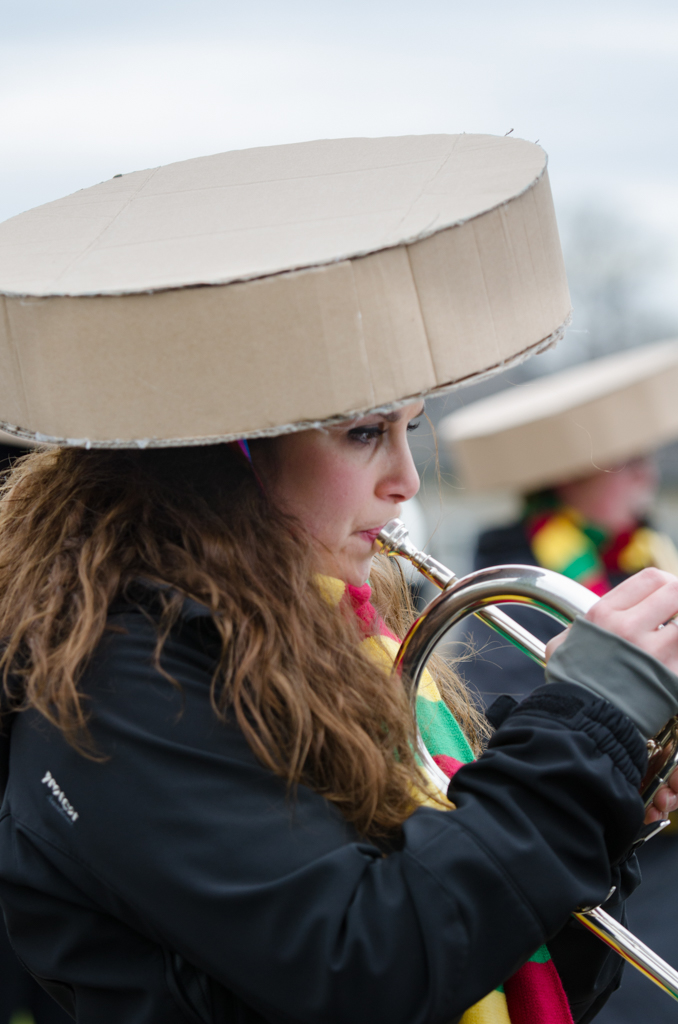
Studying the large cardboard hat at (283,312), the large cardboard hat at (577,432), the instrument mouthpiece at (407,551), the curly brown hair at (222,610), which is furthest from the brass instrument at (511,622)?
the large cardboard hat at (577,432)

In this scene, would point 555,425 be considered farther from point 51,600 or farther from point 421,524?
point 51,600

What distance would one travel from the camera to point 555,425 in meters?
3.20

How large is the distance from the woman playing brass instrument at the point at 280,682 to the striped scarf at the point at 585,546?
1805mm

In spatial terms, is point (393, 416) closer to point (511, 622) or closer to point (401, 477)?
point (401, 477)

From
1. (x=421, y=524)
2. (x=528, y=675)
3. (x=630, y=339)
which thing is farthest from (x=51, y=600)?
(x=630, y=339)

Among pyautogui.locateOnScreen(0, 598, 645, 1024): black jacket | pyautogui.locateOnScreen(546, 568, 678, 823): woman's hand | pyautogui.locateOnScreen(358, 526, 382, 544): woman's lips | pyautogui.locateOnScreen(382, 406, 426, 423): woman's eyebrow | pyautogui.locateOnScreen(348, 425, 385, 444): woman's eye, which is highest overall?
pyautogui.locateOnScreen(382, 406, 426, 423): woman's eyebrow

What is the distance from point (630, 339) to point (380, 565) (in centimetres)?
946

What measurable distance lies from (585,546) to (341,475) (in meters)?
2.05

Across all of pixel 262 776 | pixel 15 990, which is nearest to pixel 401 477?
pixel 262 776

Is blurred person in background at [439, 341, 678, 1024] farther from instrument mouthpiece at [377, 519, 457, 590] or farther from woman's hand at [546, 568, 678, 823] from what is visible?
woman's hand at [546, 568, 678, 823]

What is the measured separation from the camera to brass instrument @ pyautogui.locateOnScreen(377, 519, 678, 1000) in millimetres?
1063

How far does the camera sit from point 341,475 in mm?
1113

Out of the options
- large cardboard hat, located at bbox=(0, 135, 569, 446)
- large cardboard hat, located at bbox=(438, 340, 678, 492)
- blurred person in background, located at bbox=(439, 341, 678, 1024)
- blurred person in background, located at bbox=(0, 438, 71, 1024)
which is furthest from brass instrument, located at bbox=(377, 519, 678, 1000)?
large cardboard hat, located at bbox=(438, 340, 678, 492)

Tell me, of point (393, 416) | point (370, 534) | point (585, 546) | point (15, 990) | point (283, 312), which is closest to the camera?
point (283, 312)
